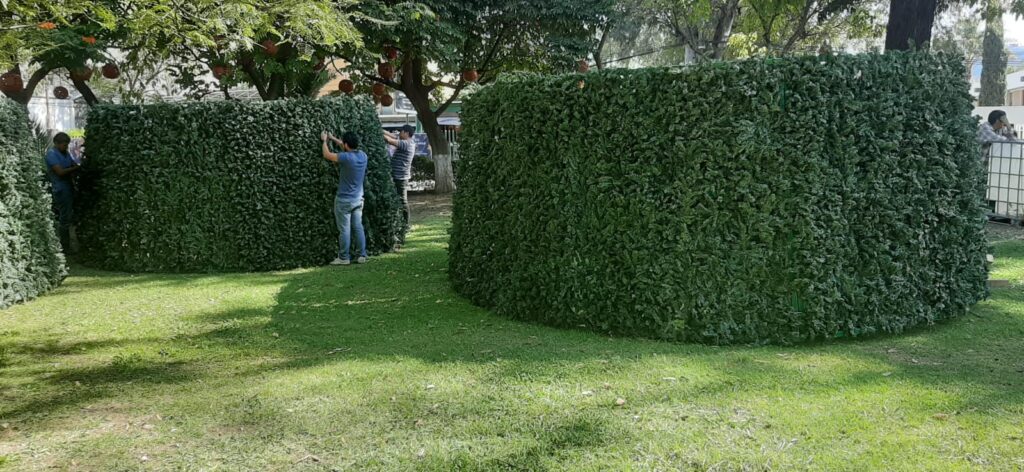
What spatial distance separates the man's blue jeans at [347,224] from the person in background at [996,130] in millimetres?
10484

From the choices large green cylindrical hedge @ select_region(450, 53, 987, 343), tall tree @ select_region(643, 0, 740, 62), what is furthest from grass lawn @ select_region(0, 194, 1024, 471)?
tall tree @ select_region(643, 0, 740, 62)

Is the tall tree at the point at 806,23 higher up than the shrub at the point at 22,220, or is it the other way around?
the tall tree at the point at 806,23

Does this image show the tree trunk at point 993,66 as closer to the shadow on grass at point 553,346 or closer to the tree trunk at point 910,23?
the tree trunk at point 910,23

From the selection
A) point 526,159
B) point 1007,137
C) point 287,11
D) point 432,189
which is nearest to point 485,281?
point 526,159

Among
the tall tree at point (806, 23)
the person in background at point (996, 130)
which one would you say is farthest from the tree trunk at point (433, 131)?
the person in background at point (996, 130)

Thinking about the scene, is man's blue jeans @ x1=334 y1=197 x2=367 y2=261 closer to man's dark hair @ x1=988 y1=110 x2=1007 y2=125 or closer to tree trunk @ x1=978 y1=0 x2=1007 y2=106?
man's dark hair @ x1=988 y1=110 x2=1007 y2=125

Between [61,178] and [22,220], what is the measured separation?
2.74 metres

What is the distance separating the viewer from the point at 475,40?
2023 cm

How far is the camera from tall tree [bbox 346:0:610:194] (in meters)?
17.8

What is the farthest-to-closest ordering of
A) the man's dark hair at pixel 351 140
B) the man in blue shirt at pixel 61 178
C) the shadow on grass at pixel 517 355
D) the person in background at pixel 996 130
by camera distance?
the person in background at pixel 996 130, the man in blue shirt at pixel 61 178, the man's dark hair at pixel 351 140, the shadow on grass at pixel 517 355

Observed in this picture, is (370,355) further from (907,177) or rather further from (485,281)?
(907,177)

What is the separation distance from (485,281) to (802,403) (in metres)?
3.82

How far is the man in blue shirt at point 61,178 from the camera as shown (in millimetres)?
11695

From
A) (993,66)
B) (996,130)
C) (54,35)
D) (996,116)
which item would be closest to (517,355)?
(54,35)
